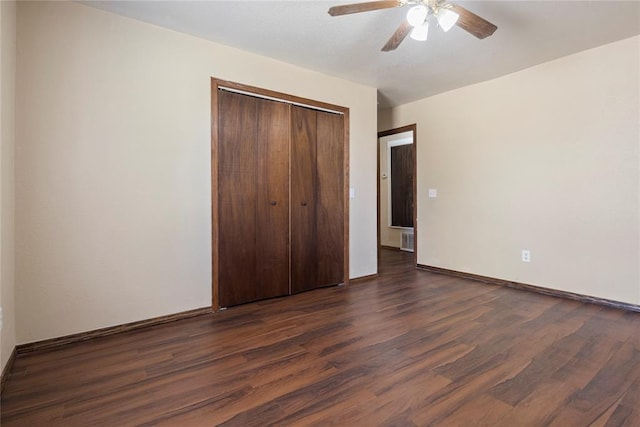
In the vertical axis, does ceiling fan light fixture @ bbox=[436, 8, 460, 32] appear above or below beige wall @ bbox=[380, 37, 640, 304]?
above

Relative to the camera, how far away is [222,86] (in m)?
2.85

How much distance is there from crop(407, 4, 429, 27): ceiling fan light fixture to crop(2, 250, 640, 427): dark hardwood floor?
2.14 metres

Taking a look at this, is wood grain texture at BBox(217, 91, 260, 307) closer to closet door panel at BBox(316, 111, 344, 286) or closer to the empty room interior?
the empty room interior

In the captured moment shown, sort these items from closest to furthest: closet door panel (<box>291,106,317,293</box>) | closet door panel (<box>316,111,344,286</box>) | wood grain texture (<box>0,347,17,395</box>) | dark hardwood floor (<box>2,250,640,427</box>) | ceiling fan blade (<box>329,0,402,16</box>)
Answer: dark hardwood floor (<box>2,250,640,427</box>) → wood grain texture (<box>0,347,17,395</box>) → ceiling fan blade (<box>329,0,402,16</box>) → closet door panel (<box>291,106,317,293</box>) → closet door panel (<box>316,111,344,286</box>)

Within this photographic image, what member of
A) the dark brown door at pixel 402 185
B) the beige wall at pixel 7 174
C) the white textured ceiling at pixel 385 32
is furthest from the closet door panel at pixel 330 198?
the dark brown door at pixel 402 185

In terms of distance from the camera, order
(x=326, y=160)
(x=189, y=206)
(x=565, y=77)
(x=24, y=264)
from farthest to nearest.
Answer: (x=326, y=160) < (x=565, y=77) < (x=189, y=206) < (x=24, y=264)

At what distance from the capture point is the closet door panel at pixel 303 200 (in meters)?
3.33

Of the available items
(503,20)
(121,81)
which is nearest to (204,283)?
(121,81)

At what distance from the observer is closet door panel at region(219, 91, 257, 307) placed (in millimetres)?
2873

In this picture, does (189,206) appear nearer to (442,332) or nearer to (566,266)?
(442,332)

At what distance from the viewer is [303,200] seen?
134 inches

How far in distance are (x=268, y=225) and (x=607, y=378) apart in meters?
2.67

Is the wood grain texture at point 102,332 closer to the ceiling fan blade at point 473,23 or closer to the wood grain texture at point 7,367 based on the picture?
the wood grain texture at point 7,367

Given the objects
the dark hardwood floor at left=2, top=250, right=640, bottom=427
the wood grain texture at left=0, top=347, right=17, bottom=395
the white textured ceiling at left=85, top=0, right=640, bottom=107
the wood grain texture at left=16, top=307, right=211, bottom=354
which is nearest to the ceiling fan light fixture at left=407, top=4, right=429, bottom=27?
the white textured ceiling at left=85, top=0, right=640, bottom=107
